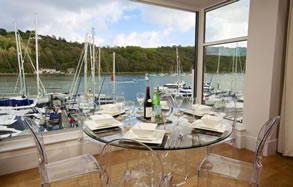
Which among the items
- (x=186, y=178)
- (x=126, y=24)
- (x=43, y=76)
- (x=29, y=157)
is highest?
(x=126, y=24)

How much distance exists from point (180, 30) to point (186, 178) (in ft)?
8.63

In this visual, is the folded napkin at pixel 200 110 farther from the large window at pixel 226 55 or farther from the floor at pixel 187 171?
the large window at pixel 226 55

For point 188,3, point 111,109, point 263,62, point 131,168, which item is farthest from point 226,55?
point 131,168

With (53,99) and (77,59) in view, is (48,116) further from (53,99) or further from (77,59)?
(77,59)

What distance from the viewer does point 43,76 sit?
2.70 meters

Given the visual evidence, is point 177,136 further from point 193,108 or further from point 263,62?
point 263,62

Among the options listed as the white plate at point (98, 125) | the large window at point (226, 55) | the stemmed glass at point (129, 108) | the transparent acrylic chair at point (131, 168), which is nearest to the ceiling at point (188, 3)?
the large window at point (226, 55)

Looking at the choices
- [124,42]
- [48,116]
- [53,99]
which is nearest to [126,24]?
[124,42]

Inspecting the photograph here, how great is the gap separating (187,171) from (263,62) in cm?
188

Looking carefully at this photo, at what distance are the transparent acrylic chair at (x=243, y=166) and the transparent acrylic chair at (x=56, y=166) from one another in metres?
0.99

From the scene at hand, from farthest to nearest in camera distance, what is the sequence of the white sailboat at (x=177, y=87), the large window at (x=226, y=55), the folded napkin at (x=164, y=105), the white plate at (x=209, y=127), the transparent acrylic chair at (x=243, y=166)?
the white sailboat at (x=177, y=87) < the large window at (x=226, y=55) < the folded napkin at (x=164, y=105) < the white plate at (x=209, y=127) < the transparent acrylic chair at (x=243, y=166)

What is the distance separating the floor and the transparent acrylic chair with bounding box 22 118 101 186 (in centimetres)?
56

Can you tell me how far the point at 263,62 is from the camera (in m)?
2.78

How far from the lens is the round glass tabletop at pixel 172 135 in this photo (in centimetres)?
138
